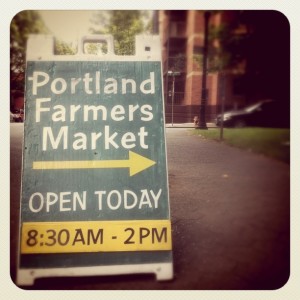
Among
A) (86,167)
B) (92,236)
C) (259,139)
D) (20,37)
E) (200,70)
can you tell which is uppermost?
(20,37)

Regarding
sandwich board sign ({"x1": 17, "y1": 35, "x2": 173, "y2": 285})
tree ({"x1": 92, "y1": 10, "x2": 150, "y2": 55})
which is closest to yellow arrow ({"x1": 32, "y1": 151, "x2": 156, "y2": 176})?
sandwich board sign ({"x1": 17, "y1": 35, "x2": 173, "y2": 285})

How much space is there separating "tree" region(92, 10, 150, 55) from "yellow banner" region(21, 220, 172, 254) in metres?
0.87

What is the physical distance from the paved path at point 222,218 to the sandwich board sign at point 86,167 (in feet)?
0.33

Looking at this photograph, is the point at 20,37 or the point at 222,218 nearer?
the point at 20,37

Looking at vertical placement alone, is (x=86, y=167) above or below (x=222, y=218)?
above

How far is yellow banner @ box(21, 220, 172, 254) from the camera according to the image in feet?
4.64

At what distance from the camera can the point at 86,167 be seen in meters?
1.42

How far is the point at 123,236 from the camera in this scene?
143cm

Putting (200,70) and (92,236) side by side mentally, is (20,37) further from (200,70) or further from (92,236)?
(92,236)

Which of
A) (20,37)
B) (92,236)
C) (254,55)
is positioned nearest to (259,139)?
(254,55)

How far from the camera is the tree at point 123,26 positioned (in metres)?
1.43

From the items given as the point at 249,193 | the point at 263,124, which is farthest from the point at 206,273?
the point at 263,124

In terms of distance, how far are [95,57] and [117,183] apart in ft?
2.04

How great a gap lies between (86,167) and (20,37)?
2.34ft
